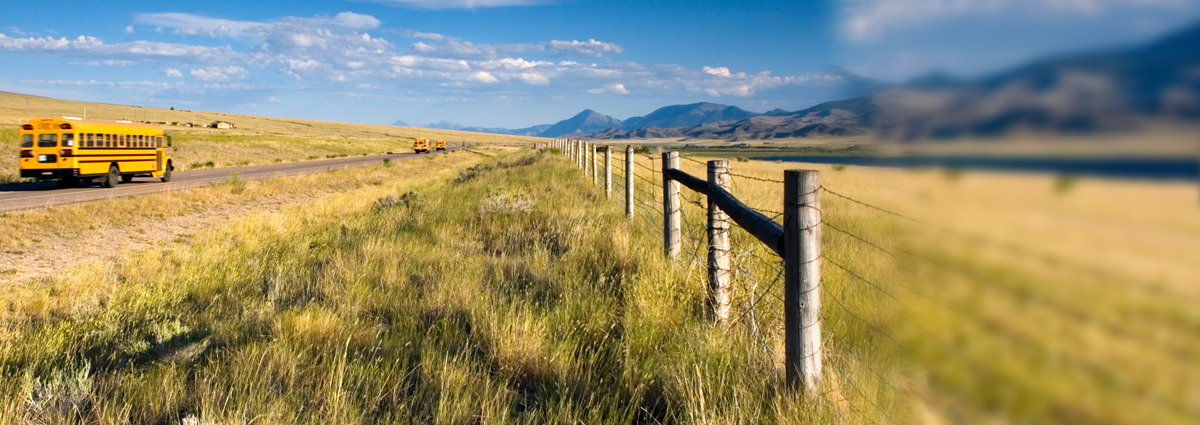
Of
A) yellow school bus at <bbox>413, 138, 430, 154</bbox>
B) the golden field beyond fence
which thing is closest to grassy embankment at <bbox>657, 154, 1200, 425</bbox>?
the golden field beyond fence

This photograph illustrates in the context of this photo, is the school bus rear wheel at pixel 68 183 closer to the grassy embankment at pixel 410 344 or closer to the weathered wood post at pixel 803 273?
the grassy embankment at pixel 410 344

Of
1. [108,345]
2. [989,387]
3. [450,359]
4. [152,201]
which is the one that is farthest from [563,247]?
[152,201]

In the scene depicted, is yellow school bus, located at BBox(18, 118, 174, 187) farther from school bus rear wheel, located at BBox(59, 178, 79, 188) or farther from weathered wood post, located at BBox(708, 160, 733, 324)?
weathered wood post, located at BBox(708, 160, 733, 324)

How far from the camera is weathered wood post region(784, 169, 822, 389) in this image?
2930 mm

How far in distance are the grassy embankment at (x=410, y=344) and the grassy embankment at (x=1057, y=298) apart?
2437 mm

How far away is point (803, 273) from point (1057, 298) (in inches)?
103

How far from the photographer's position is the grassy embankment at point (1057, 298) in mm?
328

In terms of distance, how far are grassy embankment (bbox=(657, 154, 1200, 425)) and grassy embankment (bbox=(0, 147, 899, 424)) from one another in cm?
244

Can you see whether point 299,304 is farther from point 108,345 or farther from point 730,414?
point 730,414

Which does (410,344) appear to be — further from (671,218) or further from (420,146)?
(420,146)

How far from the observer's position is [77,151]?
1794 cm

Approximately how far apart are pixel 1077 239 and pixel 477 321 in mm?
4423

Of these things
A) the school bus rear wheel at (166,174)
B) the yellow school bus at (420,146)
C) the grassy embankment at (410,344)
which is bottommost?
the grassy embankment at (410,344)

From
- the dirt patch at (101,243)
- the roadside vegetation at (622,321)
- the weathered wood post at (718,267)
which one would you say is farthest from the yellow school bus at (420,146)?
the weathered wood post at (718,267)
